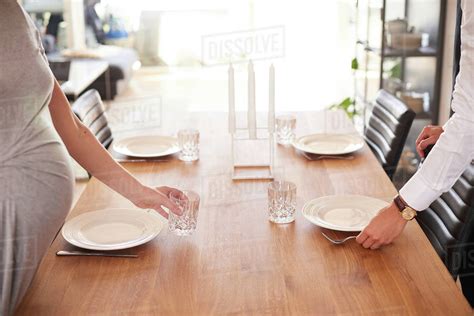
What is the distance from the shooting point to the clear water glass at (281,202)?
168 centimetres

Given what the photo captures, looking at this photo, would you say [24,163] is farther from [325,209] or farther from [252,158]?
[252,158]

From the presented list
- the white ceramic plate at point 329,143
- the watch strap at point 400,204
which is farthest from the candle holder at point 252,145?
the watch strap at point 400,204

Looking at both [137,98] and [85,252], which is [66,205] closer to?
[85,252]

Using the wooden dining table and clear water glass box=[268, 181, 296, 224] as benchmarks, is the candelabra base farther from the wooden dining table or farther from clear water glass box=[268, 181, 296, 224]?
clear water glass box=[268, 181, 296, 224]

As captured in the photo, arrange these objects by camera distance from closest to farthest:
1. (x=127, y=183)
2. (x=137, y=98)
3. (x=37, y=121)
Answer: (x=37, y=121)
(x=127, y=183)
(x=137, y=98)

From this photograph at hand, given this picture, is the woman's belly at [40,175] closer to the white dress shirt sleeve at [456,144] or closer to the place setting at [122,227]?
the place setting at [122,227]

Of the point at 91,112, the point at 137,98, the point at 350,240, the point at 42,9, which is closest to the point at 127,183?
the point at 350,240

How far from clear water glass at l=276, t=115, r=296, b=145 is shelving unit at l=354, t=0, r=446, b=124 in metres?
1.55

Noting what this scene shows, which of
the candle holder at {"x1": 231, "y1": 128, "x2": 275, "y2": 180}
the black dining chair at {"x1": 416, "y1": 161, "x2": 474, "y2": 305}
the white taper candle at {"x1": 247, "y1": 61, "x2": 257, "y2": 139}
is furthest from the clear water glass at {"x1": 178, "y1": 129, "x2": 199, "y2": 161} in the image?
the black dining chair at {"x1": 416, "y1": 161, "x2": 474, "y2": 305}

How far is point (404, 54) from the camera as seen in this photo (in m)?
3.82

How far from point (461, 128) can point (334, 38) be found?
4869mm

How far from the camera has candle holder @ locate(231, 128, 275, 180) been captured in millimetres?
2076

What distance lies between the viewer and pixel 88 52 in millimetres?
6281

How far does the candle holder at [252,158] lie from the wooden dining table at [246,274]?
0.19m
